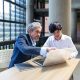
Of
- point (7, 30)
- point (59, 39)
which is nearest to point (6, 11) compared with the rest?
point (7, 30)

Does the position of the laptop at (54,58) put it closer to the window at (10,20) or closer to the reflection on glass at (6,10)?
the window at (10,20)

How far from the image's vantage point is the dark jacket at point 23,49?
6.61 ft

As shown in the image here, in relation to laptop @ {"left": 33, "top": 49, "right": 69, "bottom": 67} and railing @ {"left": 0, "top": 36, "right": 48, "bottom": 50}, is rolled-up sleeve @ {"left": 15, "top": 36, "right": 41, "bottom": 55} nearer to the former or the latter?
laptop @ {"left": 33, "top": 49, "right": 69, "bottom": 67}

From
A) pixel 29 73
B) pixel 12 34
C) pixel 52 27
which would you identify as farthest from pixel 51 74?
pixel 12 34

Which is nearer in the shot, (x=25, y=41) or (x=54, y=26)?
(x=25, y=41)

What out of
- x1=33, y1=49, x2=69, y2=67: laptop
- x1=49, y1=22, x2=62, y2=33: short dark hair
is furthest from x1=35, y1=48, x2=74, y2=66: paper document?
x1=49, y1=22, x2=62, y2=33: short dark hair

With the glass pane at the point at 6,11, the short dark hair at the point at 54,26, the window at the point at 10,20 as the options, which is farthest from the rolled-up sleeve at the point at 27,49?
the glass pane at the point at 6,11

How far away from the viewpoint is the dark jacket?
6.61 feet

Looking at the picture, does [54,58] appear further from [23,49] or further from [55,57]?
[23,49]

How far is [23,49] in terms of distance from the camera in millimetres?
2023

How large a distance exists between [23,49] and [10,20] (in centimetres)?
908

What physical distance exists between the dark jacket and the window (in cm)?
748

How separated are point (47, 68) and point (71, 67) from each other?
0.24 meters

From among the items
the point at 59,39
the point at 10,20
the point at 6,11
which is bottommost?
the point at 59,39
